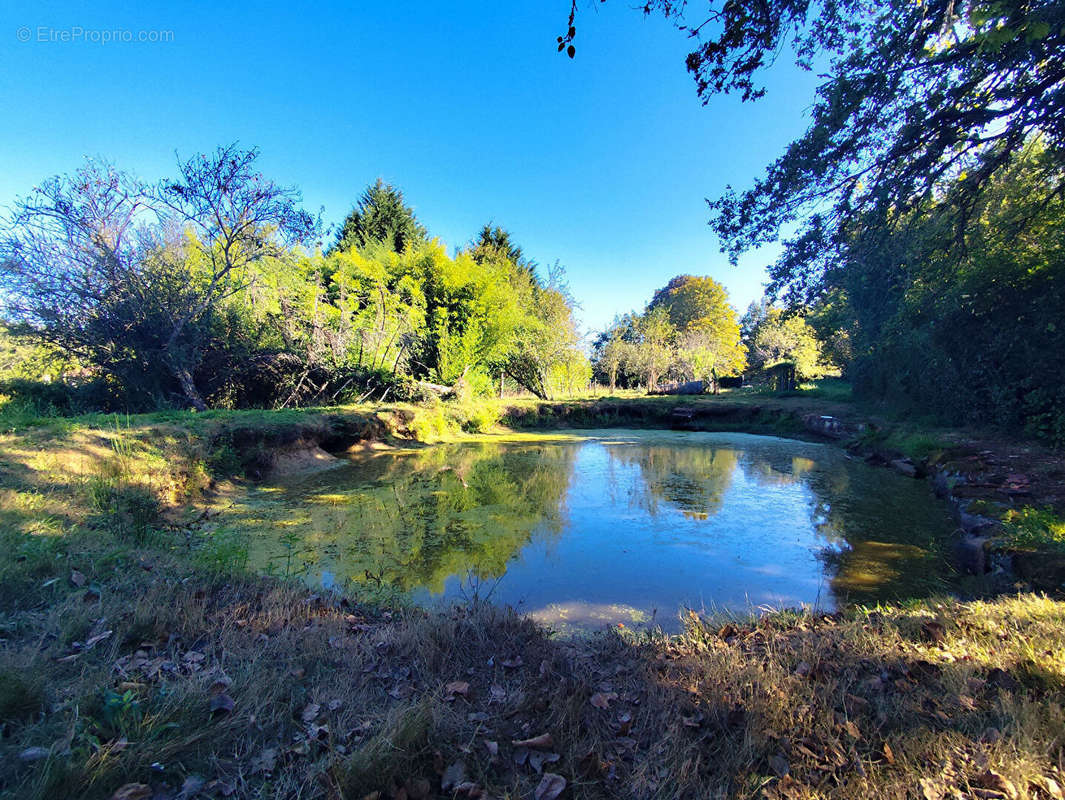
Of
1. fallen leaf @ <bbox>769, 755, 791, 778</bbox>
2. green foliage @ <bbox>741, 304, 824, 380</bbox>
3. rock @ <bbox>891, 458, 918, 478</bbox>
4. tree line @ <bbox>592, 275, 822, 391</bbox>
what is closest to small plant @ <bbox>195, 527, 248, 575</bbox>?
fallen leaf @ <bbox>769, 755, 791, 778</bbox>

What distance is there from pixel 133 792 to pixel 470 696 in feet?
3.81

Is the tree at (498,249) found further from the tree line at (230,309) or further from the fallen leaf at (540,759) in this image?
the fallen leaf at (540,759)

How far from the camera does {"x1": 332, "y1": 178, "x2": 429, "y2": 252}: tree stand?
831 inches

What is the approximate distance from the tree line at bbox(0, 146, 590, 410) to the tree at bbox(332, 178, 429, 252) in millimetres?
2834

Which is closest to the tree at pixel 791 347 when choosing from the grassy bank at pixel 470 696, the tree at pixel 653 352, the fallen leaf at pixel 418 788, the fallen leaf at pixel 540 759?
the tree at pixel 653 352

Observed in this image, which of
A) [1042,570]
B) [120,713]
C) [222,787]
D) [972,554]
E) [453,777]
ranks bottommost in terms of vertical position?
[972,554]

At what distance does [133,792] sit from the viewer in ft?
4.27

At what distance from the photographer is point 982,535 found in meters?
4.37

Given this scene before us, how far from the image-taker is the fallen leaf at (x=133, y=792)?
4.21 feet

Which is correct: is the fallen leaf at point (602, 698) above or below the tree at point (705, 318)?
below

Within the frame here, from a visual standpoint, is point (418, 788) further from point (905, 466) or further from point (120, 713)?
point (905, 466)

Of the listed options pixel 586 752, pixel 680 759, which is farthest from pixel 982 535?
pixel 586 752

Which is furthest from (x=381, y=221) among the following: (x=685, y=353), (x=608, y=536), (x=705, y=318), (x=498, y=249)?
(x=705, y=318)

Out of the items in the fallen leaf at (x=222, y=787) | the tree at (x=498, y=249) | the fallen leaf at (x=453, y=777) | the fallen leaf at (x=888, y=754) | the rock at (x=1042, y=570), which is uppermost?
the tree at (x=498, y=249)
